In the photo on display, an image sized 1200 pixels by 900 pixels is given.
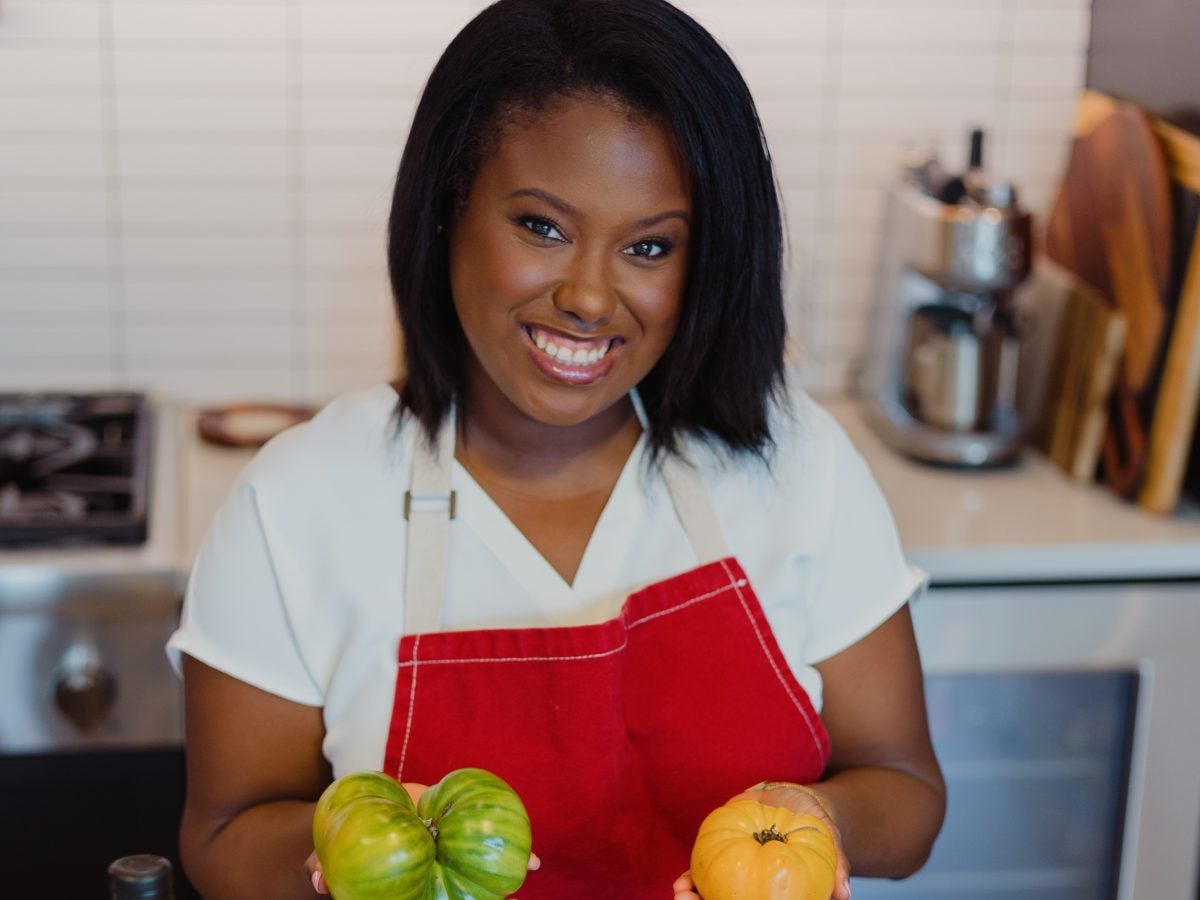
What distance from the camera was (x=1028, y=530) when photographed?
2059 millimetres

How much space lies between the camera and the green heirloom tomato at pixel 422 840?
1059 millimetres

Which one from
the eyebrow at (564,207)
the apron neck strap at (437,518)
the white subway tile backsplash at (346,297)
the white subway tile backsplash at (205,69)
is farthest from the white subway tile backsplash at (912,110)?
the eyebrow at (564,207)

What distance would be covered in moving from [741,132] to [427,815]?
0.61 metres

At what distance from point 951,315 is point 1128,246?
0.25m

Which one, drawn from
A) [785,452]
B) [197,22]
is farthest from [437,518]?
[197,22]

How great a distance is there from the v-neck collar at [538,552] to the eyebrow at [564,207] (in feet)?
Answer: 1.00

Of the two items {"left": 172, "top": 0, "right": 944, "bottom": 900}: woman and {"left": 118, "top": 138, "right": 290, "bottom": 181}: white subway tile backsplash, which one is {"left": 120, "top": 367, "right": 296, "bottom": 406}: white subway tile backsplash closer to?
{"left": 118, "top": 138, "right": 290, "bottom": 181}: white subway tile backsplash

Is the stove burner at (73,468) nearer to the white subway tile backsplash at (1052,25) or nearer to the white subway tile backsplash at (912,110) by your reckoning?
the white subway tile backsplash at (912,110)

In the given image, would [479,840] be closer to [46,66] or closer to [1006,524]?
[1006,524]

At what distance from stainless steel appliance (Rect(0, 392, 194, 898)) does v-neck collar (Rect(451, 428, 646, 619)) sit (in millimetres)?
555

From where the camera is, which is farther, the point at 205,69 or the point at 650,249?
the point at 205,69

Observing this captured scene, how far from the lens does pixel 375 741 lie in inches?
55.4

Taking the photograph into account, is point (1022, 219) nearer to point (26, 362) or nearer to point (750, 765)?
point (750, 765)

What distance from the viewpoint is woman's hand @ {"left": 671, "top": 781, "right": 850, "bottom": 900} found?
1.22 meters
